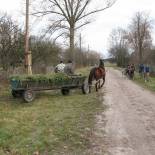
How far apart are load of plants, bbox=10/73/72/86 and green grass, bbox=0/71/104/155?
3.26ft

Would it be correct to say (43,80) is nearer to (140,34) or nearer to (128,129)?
(128,129)

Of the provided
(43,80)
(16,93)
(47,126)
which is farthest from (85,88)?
(47,126)

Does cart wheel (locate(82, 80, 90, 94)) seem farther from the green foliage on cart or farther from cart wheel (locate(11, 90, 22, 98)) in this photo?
cart wheel (locate(11, 90, 22, 98))

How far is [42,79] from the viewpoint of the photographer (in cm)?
1897

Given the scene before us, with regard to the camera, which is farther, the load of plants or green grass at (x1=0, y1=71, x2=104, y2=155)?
the load of plants

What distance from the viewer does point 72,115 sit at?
44.6 feet

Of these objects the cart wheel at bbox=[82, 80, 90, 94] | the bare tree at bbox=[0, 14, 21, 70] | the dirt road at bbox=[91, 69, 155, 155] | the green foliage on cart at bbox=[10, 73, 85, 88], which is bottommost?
the dirt road at bbox=[91, 69, 155, 155]

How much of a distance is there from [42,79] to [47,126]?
771 centimetres

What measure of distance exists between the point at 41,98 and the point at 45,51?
1645 cm

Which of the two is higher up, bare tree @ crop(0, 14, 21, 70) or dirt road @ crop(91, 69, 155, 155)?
bare tree @ crop(0, 14, 21, 70)

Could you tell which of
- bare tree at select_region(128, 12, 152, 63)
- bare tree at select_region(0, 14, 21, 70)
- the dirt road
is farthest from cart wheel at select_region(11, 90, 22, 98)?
bare tree at select_region(128, 12, 152, 63)

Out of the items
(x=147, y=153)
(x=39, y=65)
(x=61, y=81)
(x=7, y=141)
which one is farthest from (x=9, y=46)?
(x=147, y=153)

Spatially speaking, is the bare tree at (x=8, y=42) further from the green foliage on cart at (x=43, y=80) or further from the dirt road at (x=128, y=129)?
the dirt road at (x=128, y=129)

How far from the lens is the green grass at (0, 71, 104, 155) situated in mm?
8992
